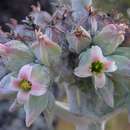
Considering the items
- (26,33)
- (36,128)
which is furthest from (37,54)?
(36,128)

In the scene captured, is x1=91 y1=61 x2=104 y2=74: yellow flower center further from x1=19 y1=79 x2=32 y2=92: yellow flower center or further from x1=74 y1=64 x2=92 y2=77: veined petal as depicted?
x1=19 y1=79 x2=32 y2=92: yellow flower center

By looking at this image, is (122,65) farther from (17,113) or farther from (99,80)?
(17,113)

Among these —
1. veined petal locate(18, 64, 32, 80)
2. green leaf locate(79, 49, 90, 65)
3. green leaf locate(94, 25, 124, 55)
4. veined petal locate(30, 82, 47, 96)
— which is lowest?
veined petal locate(30, 82, 47, 96)

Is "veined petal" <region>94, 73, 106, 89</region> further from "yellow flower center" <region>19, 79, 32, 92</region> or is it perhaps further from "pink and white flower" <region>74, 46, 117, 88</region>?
→ "yellow flower center" <region>19, 79, 32, 92</region>

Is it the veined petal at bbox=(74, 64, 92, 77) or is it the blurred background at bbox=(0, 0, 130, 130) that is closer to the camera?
the veined petal at bbox=(74, 64, 92, 77)

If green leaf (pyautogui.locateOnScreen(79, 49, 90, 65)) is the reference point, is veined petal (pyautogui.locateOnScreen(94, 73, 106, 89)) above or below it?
below

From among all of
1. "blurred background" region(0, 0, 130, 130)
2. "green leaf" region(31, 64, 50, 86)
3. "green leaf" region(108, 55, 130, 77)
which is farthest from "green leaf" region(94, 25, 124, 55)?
"blurred background" region(0, 0, 130, 130)

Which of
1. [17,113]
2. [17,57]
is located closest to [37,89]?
[17,57]
